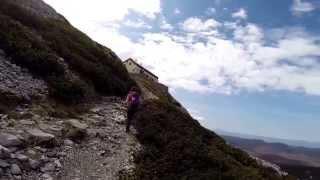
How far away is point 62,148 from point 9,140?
2.48 metres

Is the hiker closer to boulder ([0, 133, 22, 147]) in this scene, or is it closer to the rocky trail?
the rocky trail

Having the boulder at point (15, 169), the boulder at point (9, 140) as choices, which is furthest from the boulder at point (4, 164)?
the boulder at point (9, 140)

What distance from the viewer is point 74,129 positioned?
20344 millimetres

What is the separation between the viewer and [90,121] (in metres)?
23.0

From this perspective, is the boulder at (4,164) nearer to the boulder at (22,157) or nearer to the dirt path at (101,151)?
the boulder at (22,157)

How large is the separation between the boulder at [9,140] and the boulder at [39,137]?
627 millimetres

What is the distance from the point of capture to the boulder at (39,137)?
17.4m

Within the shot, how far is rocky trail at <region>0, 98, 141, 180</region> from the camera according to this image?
15648mm

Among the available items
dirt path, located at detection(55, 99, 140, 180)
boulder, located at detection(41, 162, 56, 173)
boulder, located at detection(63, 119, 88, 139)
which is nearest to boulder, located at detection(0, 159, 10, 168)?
boulder, located at detection(41, 162, 56, 173)

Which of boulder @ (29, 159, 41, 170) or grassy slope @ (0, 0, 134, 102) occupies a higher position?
grassy slope @ (0, 0, 134, 102)

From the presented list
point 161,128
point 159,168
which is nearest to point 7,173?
point 159,168

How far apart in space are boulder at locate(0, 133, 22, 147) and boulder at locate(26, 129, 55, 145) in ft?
2.06

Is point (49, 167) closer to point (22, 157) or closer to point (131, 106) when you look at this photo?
point (22, 157)

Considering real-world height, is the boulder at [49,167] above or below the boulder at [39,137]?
below
